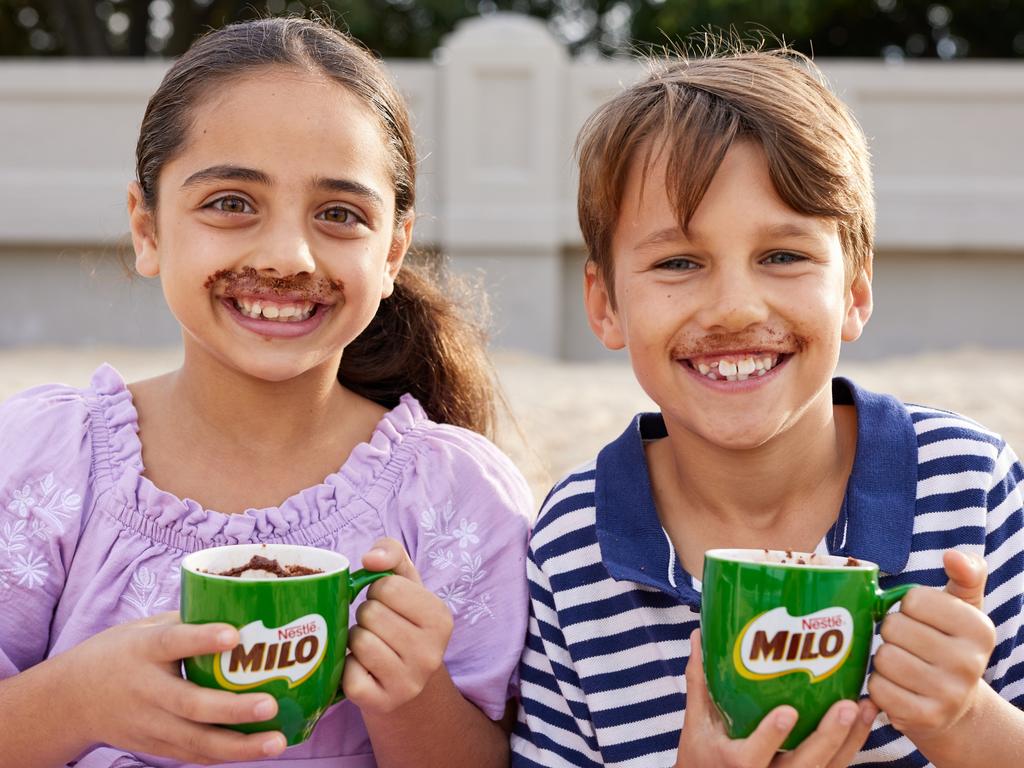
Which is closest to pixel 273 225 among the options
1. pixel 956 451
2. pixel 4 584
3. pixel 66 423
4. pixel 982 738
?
pixel 66 423

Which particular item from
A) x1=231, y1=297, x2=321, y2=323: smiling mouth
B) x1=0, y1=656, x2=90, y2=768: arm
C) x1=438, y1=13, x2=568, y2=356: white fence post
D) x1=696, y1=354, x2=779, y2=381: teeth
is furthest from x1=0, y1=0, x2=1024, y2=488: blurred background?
x1=0, y1=656, x2=90, y2=768: arm

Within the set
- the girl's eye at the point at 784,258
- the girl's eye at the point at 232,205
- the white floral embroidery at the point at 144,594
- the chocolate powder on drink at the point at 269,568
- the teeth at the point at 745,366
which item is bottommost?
the white floral embroidery at the point at 144,594

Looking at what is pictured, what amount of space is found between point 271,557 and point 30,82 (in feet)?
33.6

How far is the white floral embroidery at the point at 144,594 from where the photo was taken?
211cm

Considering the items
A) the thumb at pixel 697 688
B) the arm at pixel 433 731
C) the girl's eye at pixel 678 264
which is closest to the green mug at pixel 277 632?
the arm at pixel 433 731

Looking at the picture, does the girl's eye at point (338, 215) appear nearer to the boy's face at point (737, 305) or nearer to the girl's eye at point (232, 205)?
the girl's eye at point (232, 205)

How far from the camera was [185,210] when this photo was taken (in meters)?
2.15

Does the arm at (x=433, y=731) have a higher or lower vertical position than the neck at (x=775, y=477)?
lower

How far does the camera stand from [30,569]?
210cm

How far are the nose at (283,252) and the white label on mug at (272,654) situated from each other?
0.72m

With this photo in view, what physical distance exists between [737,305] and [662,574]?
0.47m

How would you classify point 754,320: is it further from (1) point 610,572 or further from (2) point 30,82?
(2) point 30,82

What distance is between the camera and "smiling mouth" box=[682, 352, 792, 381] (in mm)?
2010

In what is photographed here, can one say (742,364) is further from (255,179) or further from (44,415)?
(44,415)
